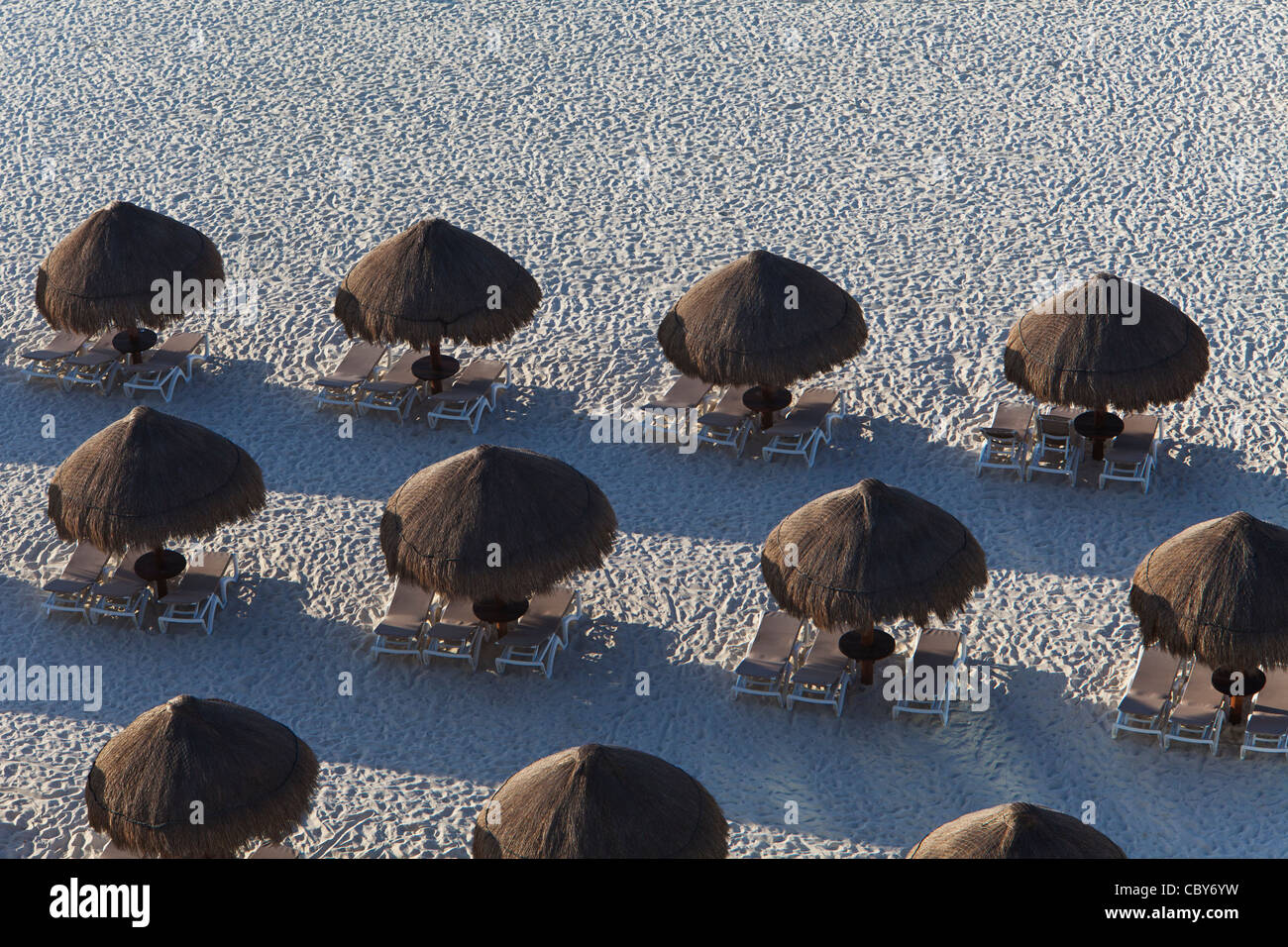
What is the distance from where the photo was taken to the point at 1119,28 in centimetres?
2608

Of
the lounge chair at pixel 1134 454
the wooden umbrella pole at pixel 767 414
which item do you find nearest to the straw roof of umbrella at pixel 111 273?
the wooden umbrella pole at pixel 767 414

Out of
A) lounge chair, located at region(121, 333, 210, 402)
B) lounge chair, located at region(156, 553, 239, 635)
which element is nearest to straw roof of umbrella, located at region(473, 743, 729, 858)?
lounge chair, located at region(156, 553, 239, 635)

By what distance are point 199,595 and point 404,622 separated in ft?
6.29

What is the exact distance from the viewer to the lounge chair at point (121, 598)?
639 inches

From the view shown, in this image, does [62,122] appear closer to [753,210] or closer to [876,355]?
[753,210]

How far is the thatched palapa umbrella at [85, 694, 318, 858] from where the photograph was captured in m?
12.8

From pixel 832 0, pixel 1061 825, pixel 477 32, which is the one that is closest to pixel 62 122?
pixel 477 32

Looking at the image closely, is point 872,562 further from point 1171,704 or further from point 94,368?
point 94,368

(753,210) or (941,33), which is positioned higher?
(941,33)

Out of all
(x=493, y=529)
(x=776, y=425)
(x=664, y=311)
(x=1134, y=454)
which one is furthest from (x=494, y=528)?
(x=1134, y=454)

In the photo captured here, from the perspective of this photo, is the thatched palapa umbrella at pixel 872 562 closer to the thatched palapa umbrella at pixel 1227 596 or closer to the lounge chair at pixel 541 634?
the thatched palapa umbrella at pixel 1227 596

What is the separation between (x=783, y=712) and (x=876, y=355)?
5444mm

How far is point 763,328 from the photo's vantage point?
1742 centimetres

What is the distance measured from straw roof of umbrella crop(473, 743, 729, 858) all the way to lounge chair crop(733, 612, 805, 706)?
259 centimetres
